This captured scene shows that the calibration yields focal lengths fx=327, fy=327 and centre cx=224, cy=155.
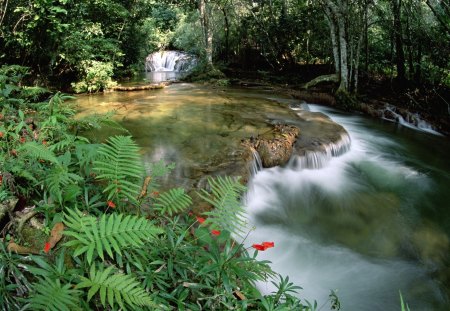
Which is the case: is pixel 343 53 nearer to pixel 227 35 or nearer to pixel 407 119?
pixel 407 119

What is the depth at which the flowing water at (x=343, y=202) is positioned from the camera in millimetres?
4086

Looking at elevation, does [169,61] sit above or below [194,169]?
above

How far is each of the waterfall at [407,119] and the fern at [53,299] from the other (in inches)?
436

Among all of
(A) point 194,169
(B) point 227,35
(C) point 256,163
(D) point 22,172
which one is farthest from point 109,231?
(B) point 227,35

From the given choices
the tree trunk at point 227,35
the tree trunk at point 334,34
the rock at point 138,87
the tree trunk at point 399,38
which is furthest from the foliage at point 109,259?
the tree trunk at point 227,35

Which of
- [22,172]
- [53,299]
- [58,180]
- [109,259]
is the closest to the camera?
[53,299]

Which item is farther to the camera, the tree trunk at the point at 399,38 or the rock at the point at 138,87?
the rock at the point at 138,87

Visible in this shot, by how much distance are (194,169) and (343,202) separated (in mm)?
2651

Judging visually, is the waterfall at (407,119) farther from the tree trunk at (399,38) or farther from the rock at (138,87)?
the rock at (138,87)

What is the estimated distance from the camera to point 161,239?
2.44 metres

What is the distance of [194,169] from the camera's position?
17.0ft

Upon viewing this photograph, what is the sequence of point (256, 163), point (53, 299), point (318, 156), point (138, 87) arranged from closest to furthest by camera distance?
point (53, 299) < point (256, 163) < point (318, 156) < point (138, 87)

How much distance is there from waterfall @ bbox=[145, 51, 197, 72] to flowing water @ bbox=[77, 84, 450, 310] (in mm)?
17872

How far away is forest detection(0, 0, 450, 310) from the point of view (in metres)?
2.04
